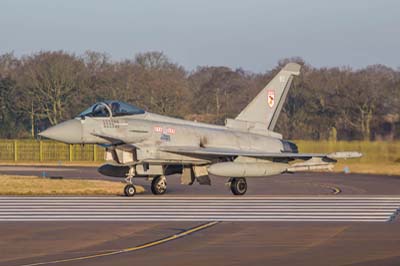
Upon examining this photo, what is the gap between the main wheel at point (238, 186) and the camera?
2523 cm

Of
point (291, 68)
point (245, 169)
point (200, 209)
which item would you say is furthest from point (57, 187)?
point (291, 68)

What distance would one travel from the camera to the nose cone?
23516mm

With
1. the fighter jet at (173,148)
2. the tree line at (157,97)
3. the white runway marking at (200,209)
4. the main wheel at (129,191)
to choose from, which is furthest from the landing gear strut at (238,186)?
the tree line at (157,97)

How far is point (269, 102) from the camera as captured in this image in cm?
2748

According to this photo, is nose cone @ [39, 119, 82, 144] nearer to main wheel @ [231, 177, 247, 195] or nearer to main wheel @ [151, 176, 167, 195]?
main wheel @ [151, 176, 167, 195]

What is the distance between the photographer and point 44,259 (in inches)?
477

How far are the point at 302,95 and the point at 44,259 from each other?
56.1m

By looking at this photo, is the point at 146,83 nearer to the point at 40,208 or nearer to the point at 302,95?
the point at 302,95

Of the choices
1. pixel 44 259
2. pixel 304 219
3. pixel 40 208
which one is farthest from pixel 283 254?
pixel 40 208

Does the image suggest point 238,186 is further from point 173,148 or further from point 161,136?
point 161,136

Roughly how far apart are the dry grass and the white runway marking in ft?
7.38

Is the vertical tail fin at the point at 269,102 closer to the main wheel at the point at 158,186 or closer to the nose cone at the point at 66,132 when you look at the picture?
the main wheel at the point at 158,186

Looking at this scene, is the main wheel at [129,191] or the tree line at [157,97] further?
the tree line at [157,97]

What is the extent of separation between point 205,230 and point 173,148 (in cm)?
940
